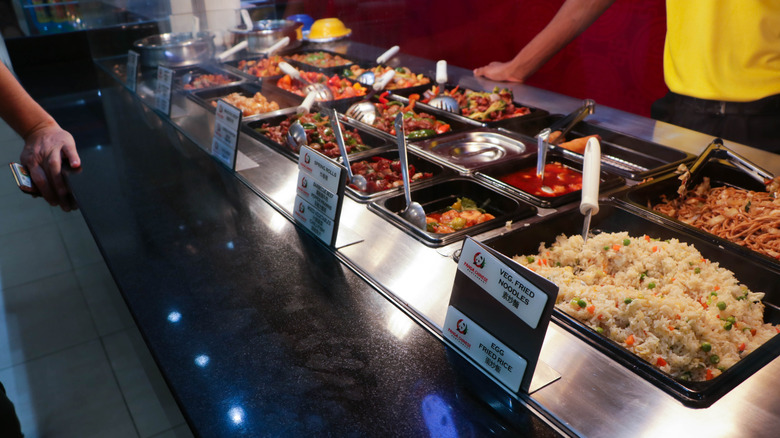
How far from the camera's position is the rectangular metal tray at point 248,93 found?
2742 millimetres

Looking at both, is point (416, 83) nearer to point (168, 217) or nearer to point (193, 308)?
point (168, 217)

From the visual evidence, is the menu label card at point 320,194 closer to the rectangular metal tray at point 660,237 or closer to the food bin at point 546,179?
the rectangular metal tray at point 660,237

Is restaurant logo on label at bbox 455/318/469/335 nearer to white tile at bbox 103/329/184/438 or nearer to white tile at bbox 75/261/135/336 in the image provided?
white tile at bbox 103/329/184/438

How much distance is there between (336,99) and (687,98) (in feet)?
5.33

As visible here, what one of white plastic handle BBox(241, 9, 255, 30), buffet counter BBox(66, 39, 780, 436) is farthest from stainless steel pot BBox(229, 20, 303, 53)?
buffet counter BBox(66, 39, 780, 436)

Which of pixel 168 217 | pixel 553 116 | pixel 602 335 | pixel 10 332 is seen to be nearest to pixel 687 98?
pixel 553 116

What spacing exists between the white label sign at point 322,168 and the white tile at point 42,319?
2.09 meters

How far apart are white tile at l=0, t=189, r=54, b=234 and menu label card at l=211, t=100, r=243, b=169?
9.38 feet

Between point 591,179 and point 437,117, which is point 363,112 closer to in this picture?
point 437,117

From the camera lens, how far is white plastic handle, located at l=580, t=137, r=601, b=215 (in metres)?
1.31

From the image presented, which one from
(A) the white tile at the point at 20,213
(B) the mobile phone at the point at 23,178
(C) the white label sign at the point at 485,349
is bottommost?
(A) the white tile at the point at 20,213

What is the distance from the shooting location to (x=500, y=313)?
94cm

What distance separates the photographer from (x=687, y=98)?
2463 millimetres

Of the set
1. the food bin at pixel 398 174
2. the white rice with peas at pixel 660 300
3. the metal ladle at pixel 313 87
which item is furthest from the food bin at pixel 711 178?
the metal ladle at pixel 313 87
